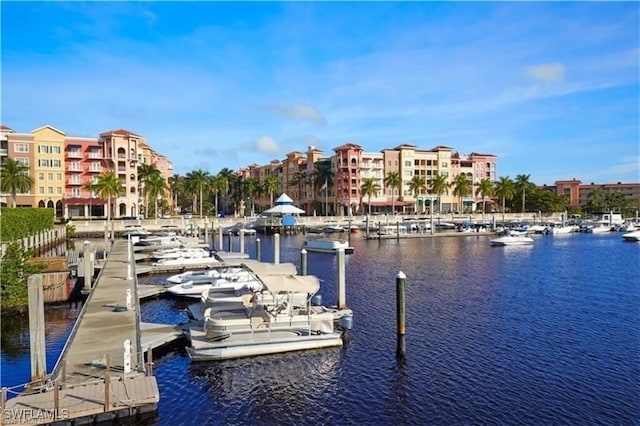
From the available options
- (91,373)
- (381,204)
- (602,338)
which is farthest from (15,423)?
(381,204)

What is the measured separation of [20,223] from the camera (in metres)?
51.4

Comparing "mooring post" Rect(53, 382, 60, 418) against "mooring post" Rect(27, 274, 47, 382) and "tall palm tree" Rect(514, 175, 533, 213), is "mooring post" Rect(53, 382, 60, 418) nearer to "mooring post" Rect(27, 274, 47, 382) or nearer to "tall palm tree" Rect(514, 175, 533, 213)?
"mooring post" Rect(27, 274, 47, 382)

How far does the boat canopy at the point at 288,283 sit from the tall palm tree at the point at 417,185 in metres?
106

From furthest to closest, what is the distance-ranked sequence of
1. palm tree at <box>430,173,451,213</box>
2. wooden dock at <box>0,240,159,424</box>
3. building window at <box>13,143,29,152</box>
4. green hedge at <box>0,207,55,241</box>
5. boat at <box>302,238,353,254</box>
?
palm tree at <box>430,173,451,213</box>, building window at <box>13,143,29,152</box>, boat at <box>302,238,353,254</box>, green hedge at <box>0,207,55,241</box>, wooden dock at <box>0,240,159,424</box>

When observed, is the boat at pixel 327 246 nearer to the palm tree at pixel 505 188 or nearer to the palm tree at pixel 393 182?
the palm tree at pixel 393 182

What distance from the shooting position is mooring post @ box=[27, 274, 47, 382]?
17.5m

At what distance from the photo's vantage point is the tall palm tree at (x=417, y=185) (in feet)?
421

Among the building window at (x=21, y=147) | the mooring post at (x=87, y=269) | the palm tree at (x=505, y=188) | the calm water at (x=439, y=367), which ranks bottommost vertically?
the calm water at (x=439, y=367)

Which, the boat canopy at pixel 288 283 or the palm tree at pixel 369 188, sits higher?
the palm tree at pixel 369 188

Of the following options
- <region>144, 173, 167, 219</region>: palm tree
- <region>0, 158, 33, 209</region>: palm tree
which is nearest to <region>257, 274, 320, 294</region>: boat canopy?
<region>0, 158, 33, 209</region>: palm tree

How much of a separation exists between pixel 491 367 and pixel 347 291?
1761 cm

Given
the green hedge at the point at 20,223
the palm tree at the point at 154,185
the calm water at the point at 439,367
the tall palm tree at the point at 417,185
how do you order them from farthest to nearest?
the tall palm tree at the point at 417,185, the palm tree at the point at 154,185, the green hedge at the point at 20,223, the calm water at the point at 439,367

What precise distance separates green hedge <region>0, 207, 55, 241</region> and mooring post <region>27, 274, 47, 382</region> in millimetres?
27102

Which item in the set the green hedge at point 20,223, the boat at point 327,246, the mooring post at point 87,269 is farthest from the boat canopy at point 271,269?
the boat at point 327,246
